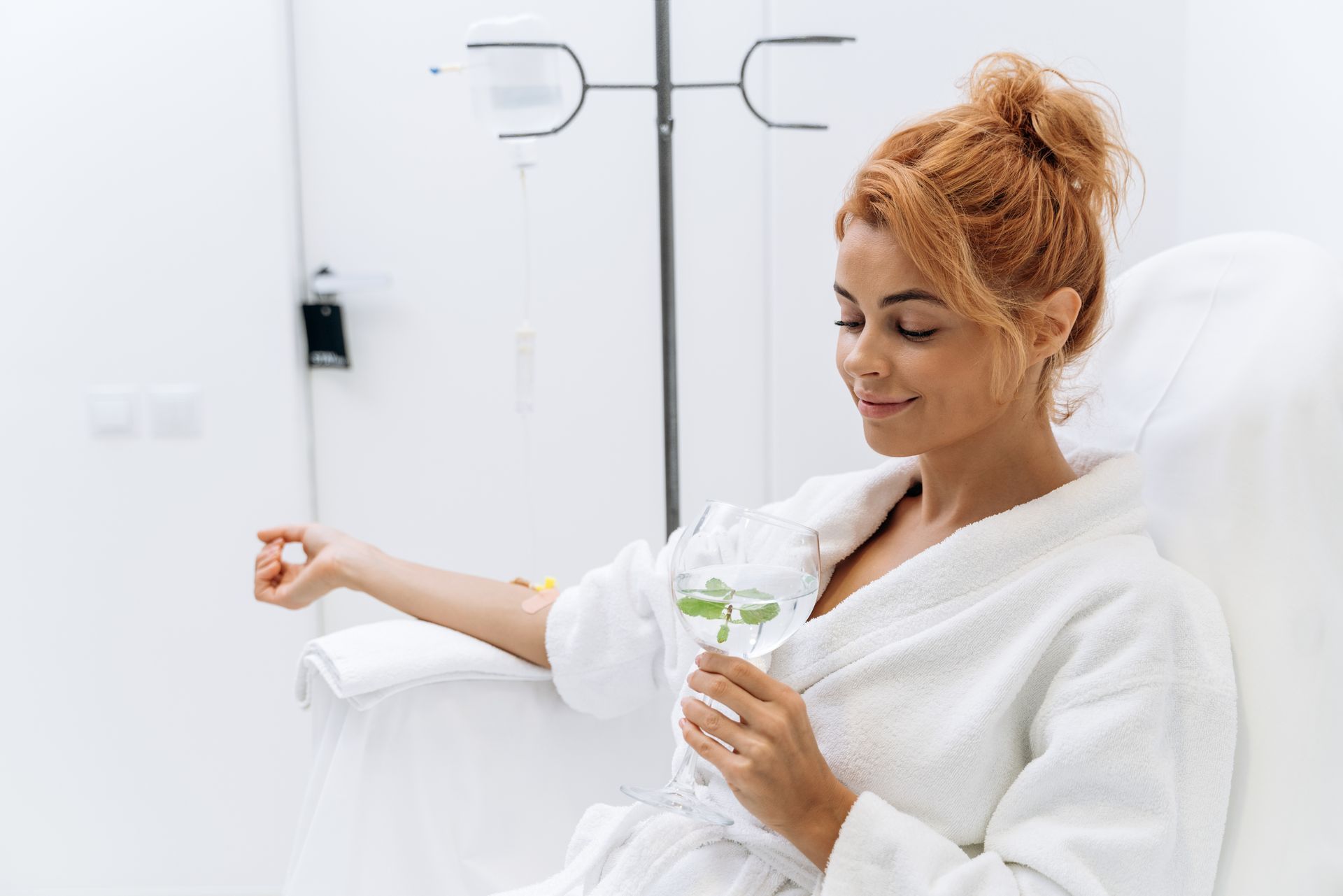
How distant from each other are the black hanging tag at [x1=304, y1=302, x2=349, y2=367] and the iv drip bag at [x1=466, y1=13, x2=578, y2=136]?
1.96 feet

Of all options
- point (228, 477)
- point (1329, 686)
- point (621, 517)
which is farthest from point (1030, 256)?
point (228, 477)

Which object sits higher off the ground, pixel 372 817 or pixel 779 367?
pixel 779 367

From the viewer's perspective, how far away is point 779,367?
211cm

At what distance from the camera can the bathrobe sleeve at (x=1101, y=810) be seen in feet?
2.83

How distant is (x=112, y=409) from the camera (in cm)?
208

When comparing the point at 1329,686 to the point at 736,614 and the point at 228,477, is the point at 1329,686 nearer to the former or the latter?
the point at 736,614

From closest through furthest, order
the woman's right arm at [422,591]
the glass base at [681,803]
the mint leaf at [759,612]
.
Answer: the mint leaf at [759,612], the glass base at [681,803], the woman's right arm at [422,591]

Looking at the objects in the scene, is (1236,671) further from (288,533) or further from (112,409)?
(112,409)

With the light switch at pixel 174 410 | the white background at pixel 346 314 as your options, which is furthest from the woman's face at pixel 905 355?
the light switch at pixel 174 410

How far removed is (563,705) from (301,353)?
3.39 ft

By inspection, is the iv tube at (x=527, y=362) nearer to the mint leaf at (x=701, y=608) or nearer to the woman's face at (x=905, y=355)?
the woman's face at (x=905, y=355)

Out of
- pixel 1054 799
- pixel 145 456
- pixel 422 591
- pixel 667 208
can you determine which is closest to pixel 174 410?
Result: pixel 145 456

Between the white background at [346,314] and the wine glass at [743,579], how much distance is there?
1.24 m

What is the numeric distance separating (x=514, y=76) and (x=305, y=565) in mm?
749
